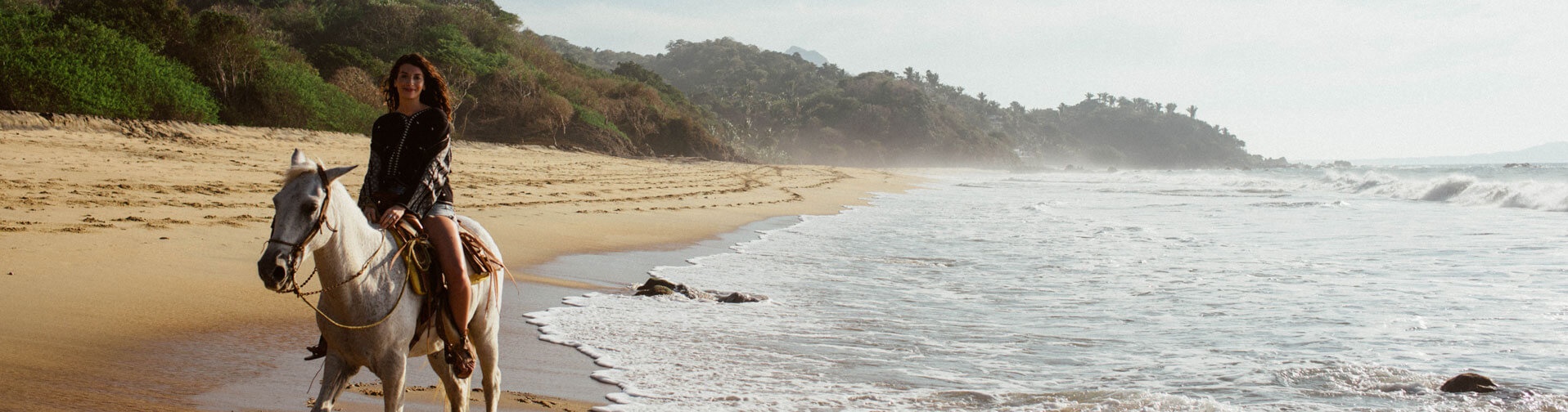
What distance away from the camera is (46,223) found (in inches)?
320

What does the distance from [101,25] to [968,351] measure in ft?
62.9

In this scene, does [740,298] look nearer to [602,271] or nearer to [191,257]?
[602,271]

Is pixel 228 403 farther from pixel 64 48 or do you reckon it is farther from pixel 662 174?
pixel 662 174

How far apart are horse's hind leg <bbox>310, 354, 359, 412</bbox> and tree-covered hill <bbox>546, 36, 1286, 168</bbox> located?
57.3 metres

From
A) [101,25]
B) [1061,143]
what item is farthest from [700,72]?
[101,25]

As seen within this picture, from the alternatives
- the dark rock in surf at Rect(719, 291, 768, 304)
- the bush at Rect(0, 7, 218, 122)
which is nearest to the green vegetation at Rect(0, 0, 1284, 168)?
the bush at Rect(0, 7, 218, 122)

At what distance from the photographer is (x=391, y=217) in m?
3.60

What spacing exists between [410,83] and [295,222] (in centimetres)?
111

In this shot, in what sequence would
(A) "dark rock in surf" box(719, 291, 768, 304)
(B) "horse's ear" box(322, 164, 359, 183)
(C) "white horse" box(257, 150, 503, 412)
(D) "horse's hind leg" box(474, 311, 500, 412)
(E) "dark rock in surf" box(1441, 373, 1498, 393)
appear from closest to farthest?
(C) "white horse" box(257, 150, 503, 412) → (B) "horse's ear" box(322, 164, 359, 183) → (D) "horse's hind leg" box(474, 311, 500, 412) → (E) "dark rock in surf" box(1441, 373, 1498, 393) → (A) "dark rock in surf" box(719, 291, 768, 304)

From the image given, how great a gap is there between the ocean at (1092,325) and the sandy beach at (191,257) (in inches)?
35.1

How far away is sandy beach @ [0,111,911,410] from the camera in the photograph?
4.48 metres

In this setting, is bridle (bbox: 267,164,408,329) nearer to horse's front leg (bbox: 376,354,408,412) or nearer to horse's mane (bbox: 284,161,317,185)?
horse's mane (bbox: 284,161,317,185)

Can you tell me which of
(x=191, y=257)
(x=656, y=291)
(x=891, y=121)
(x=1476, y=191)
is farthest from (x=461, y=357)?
(x=891, y=121)

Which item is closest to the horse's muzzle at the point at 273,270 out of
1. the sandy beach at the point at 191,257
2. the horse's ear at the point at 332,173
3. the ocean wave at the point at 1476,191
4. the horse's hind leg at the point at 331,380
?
the horse's ear at the point at 332,173
